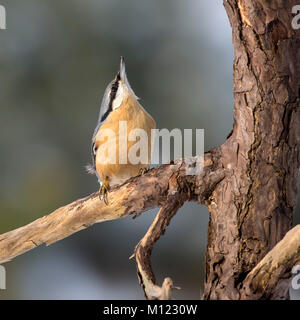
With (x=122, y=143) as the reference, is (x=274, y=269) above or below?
below

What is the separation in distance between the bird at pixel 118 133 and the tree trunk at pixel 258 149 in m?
0.38

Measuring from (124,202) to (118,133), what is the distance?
0.27 metres

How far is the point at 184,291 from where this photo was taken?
152 centimetres

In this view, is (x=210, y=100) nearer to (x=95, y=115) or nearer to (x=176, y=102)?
(x=176, y=102)

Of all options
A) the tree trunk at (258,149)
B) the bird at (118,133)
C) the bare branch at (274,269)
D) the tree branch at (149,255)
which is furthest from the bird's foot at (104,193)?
the bare branch at (274,269)

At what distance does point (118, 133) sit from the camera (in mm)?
1403

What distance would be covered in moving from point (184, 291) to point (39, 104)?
880 millimetres

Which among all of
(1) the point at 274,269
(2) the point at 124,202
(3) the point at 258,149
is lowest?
(1) the point at 274,269

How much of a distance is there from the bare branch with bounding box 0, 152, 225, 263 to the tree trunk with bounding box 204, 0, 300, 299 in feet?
0.21

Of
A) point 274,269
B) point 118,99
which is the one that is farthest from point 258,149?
point 118,99

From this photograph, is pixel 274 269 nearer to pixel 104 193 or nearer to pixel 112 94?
pixel 104 193

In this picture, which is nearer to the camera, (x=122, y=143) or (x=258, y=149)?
(x=258, y=149)

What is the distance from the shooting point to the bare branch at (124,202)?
113 cm
